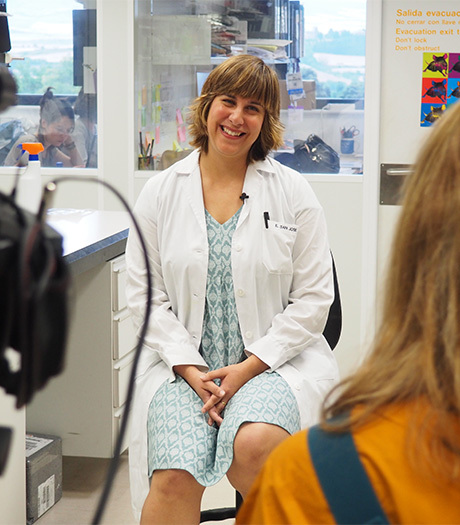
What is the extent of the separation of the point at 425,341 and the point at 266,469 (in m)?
0.19

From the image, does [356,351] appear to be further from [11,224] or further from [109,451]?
[109,451]

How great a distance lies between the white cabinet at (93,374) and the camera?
2.60 metres

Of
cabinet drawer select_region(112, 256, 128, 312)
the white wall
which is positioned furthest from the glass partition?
the white wall

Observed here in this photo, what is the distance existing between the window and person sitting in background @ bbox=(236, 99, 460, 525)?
3158mm

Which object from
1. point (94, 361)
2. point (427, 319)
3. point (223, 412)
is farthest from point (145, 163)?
point (427, 319)

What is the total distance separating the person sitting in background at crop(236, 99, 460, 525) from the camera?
2.20ft

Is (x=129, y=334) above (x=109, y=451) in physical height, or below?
above

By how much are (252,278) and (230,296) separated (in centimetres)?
7

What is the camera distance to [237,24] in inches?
142

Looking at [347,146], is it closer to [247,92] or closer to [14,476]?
[247,92]

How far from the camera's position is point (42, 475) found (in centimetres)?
242

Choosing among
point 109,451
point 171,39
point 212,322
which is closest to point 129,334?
point 109,451

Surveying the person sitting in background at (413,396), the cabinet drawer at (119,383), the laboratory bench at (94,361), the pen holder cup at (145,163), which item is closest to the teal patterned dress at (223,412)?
the laboratory bench at (94,361)

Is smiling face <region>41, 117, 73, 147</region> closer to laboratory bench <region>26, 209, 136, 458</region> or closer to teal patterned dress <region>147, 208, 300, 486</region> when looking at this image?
laboratory bench <region>26, 209, 136, 458</region>
